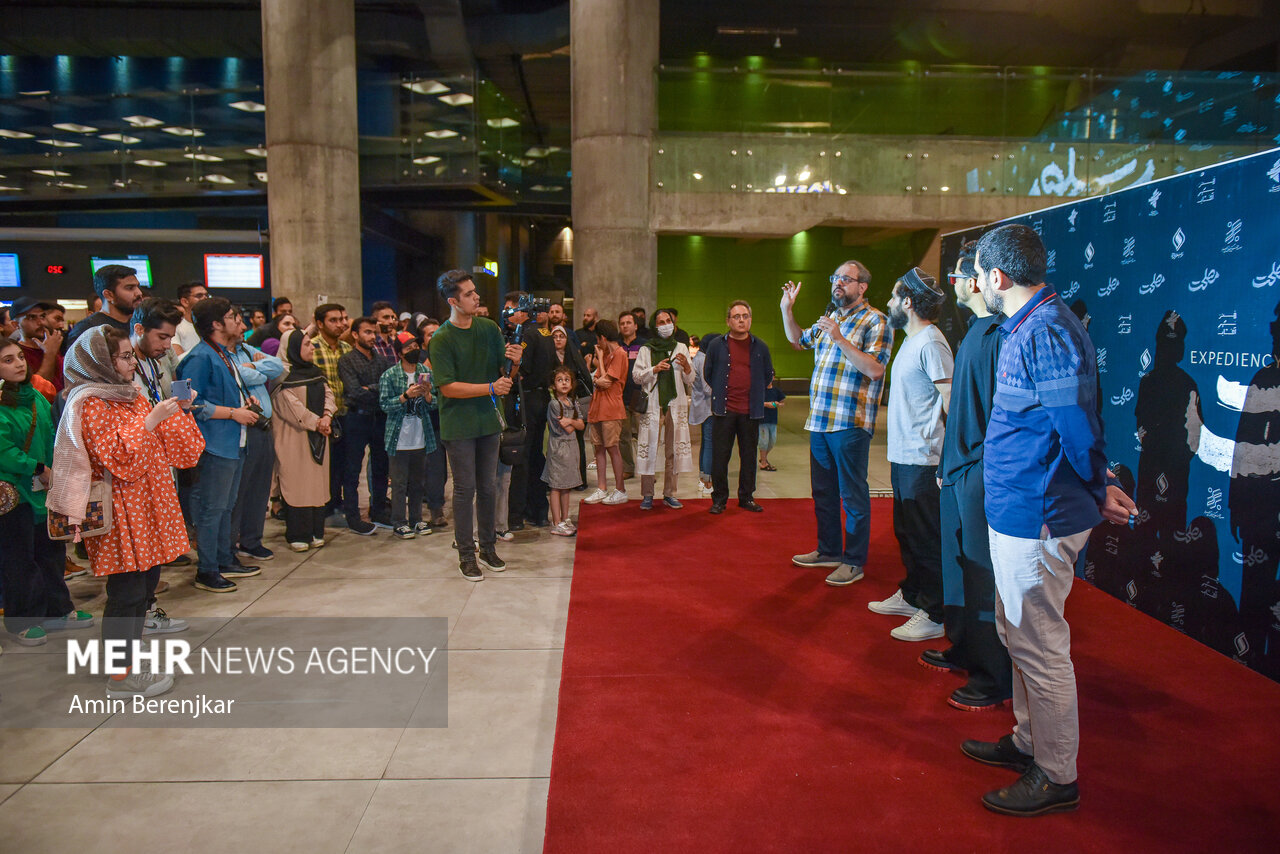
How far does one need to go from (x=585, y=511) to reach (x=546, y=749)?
388cm

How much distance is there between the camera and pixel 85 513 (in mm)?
3307

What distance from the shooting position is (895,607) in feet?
14.4

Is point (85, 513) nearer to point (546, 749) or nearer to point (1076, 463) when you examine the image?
point (546, 749)

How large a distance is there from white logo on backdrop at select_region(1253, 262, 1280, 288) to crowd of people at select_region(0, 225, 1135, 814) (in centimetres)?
134

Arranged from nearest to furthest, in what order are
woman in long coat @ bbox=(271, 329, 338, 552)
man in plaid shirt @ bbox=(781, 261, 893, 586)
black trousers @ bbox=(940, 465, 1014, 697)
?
black trousers @ bbox=(940, 465, 1014, 697)
man in plaid shirt @ bbox=(781, 261, 893, 586)
woman in long coat @ bbox=(271, 329, 338, 552)

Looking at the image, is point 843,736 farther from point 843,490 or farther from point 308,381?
point 308,381

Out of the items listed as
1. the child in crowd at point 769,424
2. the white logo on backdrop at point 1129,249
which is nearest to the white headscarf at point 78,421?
the white logo on backdrop at point 1129,249

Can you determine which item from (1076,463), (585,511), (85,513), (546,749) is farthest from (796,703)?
(585,511)

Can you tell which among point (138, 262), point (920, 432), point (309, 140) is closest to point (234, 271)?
point (138, 262)

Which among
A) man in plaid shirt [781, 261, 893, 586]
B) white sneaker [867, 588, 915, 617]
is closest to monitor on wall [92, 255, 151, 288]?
man in plaid shirt [781, 261, 893, 586]

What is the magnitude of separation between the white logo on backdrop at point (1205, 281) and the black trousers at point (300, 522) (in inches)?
219

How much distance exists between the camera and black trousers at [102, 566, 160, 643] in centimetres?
352

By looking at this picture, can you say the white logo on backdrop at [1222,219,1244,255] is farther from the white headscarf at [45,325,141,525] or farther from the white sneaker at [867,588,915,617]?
the white headscarf at [45,325,141,525]

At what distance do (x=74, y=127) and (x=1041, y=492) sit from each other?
54.3 feet
